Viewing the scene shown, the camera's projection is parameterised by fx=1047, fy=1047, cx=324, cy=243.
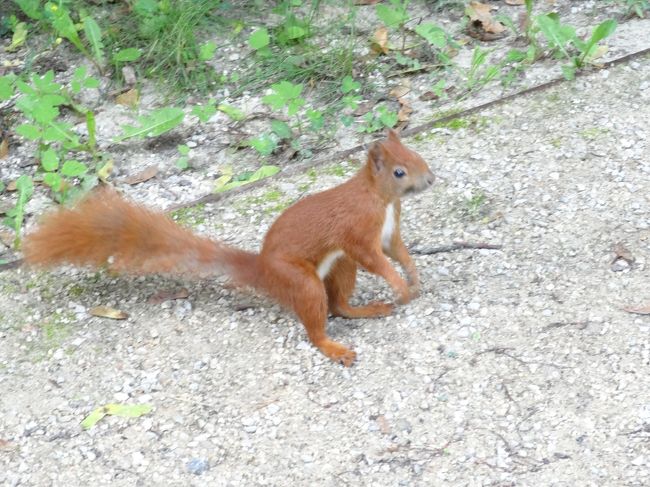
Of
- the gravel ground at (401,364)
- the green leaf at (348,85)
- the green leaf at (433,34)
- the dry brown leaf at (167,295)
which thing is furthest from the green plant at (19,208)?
the green leaf at (433,34)

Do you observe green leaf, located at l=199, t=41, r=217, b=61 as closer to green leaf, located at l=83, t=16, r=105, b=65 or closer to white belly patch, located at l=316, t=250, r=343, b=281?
green leaf, located at l=83, t=16, r=105, b=65

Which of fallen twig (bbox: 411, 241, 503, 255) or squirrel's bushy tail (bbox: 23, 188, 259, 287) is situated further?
fallen twig (bbox: 411, 241, 503, 255)

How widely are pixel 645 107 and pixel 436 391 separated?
67.9 inches

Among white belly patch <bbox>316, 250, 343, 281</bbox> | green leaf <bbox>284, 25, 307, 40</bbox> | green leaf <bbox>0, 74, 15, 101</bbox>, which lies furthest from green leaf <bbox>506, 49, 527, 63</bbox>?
green leaf <bbox>0, 74, 15, 101</bbox>

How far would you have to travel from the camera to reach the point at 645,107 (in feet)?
13.1

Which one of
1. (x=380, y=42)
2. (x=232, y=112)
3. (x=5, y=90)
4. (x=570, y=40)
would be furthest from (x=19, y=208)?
(x=570, y=40)

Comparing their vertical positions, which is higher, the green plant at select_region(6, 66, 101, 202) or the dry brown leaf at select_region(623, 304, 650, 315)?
the green plant at select_region(6, 66, 101, 202)

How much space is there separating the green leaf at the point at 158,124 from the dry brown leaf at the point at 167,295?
907 millimetres

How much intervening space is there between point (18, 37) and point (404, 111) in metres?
1.81

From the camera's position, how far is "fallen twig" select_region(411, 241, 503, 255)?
11.1 ft

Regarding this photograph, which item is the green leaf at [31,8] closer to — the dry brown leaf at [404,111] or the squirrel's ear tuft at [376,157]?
the dry brown leaf at [404,111]

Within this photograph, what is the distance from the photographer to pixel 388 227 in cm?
304

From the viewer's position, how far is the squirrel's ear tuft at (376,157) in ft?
9.59

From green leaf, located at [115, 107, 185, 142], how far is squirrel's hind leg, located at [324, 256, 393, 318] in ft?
4.00
